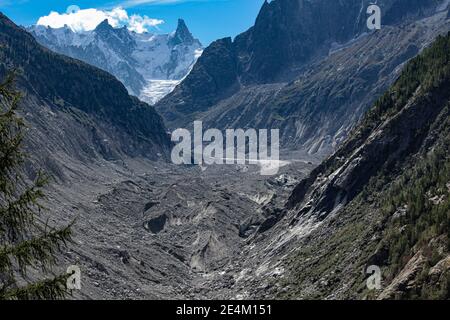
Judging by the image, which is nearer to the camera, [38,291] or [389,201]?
[38,291]

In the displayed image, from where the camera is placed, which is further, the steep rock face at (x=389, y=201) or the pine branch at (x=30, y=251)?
the steep rock face at (x=389, y=201)

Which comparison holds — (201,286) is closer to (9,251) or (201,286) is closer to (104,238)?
(104,238)

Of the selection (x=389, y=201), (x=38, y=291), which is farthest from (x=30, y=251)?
(x=389, y=201)

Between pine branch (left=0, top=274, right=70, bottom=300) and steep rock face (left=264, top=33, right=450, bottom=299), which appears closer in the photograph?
pine branch (left=0, top=274, right=70, bottom=300)

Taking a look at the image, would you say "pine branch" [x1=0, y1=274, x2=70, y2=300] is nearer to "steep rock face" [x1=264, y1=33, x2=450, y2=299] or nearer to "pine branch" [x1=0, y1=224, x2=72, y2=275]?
"pine branch" [x1=0, y1=224, x2=72, y2=275]

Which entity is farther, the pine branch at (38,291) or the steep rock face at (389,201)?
the steep rock face at (389,201)

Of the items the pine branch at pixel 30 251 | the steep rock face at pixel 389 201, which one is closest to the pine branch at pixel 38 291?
the pine branch at pixel 30 251

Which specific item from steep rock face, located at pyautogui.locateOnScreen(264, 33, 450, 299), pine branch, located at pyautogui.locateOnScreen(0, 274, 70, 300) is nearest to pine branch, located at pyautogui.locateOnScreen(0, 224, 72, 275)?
pine branch, located at pyautogui.locateOnScreen(0, 274, 70, 300)

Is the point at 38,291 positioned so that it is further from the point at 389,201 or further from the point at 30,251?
the point at 389,201

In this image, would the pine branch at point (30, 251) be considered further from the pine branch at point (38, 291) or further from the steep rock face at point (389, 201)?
the steep rock face at point (389, 201)

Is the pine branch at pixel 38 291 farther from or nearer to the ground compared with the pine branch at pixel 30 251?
nearer to the ground
